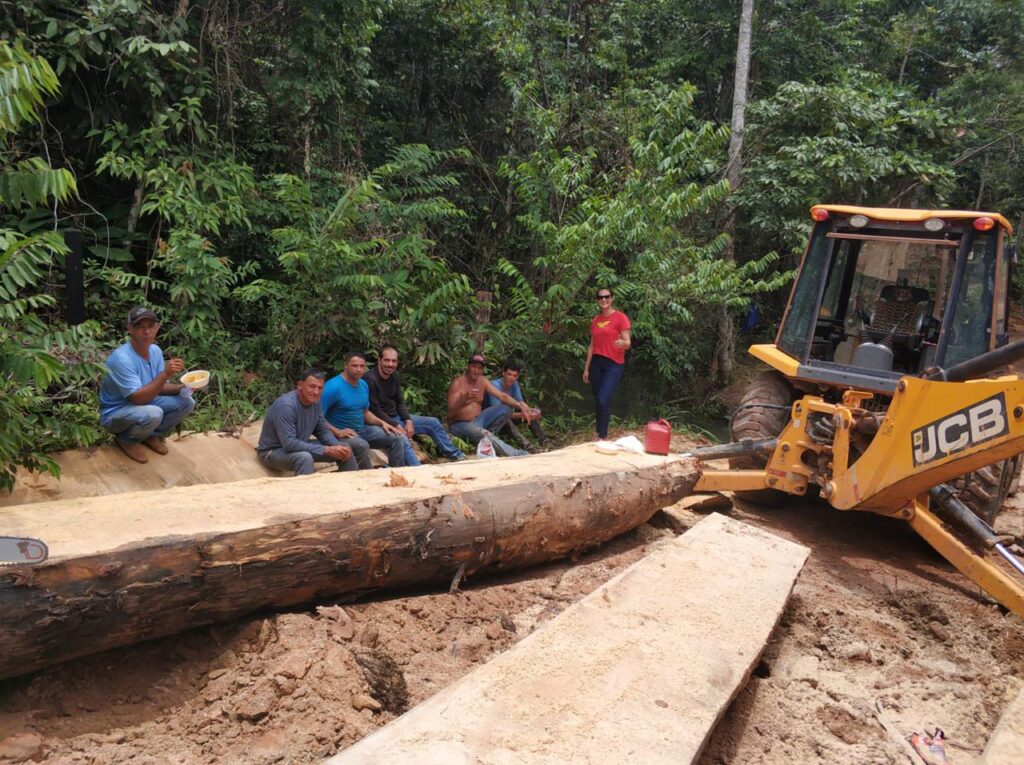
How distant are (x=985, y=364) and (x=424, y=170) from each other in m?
6.12

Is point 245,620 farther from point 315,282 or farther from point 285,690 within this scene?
point 315,282

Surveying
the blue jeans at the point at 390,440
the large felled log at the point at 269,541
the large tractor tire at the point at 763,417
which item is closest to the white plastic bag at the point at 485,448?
the blue jeans at the point at 390,440

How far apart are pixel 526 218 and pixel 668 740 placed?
6.68 meters

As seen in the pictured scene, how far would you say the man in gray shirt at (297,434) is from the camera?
5.11m

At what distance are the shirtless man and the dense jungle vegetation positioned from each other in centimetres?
49

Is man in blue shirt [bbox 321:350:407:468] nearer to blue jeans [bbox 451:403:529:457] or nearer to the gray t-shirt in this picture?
the gray t-shirt

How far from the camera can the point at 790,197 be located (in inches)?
392

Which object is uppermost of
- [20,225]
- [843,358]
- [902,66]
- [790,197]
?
[902,66]

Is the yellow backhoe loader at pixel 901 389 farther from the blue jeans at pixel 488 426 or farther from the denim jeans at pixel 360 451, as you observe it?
the denim jeans at pixel 360 451

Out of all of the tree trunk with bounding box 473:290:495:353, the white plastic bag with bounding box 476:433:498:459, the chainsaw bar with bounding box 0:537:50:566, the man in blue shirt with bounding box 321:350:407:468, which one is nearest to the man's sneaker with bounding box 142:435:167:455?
the man in blue shirt with bounding box 321:350:407:468

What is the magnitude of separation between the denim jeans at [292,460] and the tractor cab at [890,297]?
3317 millimetres

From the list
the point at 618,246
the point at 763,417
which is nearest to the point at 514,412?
the point at 618,246

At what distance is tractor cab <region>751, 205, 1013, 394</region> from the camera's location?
4887 millimetres

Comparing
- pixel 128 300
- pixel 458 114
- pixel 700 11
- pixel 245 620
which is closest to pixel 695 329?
pixel 458 114
